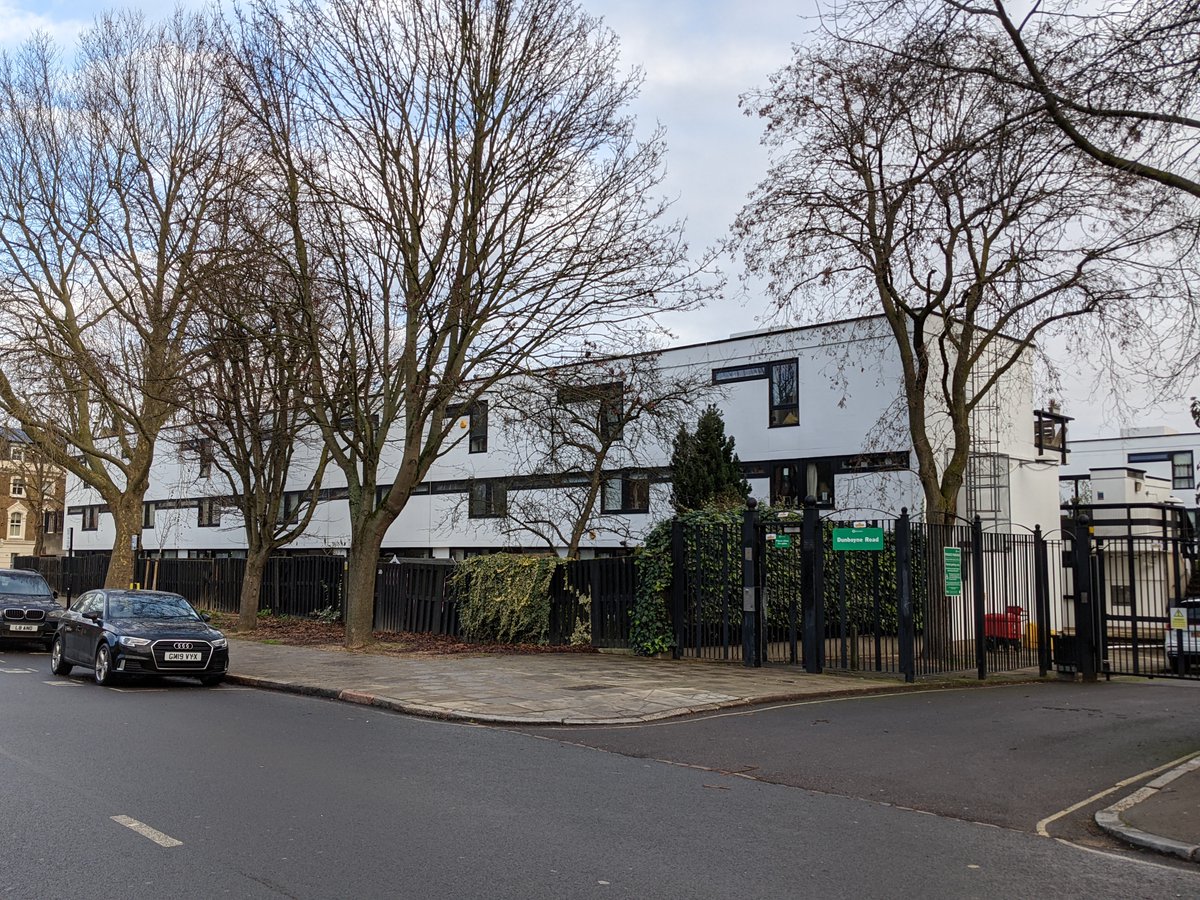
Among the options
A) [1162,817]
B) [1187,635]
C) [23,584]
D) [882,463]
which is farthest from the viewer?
[882,463]

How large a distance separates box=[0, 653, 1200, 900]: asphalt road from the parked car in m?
8.99

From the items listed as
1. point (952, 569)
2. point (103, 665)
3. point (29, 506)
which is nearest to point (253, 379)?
point (103, 665)

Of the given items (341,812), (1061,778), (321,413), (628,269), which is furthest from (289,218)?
(1061,778)

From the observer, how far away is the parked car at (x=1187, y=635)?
1554 centimetres

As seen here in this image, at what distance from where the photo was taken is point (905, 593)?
15094 millimetres

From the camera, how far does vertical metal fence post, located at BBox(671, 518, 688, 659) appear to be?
1809cm

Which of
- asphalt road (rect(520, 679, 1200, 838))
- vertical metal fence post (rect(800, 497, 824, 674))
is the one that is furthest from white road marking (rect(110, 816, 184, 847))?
vertical metal fence post (rect(800, 497, 824, 674))

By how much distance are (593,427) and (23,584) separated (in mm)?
13093

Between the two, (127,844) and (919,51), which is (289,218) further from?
(127,844)

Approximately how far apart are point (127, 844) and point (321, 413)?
47.9 ft

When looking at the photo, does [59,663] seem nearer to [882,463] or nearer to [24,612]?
[24,612]

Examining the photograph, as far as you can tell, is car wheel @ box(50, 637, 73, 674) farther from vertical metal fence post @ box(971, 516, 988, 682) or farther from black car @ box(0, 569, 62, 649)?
vertical metal fence post @ box(971, 516, 988, 682)

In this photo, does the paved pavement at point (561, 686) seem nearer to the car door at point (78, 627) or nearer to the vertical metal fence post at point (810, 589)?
the vertical metal fence post at point (810, 589)

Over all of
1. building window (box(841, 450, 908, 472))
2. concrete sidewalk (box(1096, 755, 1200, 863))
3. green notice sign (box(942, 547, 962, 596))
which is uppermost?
building window (box(841, 450, 908, 472))
